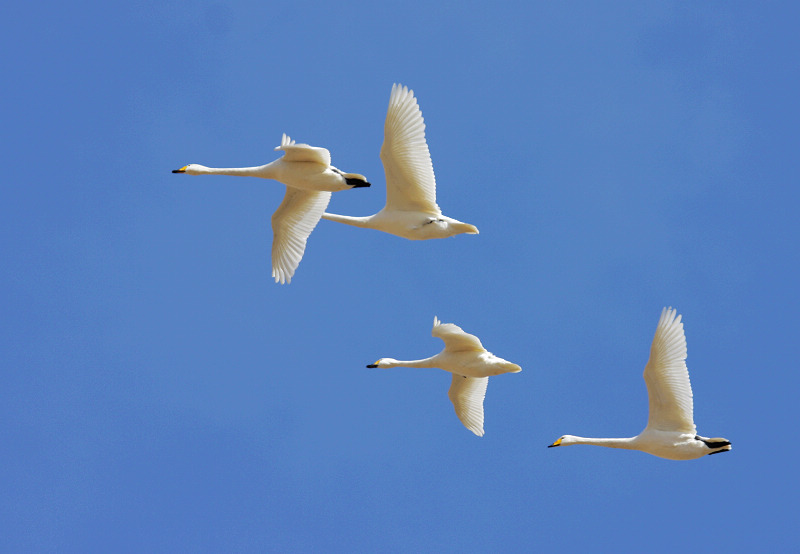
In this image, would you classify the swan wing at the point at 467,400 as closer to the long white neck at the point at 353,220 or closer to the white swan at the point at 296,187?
the long white neck at the point at 353,220

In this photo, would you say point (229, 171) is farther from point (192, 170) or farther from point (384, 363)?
point (384, 363)

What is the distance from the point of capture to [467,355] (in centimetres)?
3020

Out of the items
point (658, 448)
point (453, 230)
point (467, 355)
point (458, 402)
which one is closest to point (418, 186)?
point (453, 230)

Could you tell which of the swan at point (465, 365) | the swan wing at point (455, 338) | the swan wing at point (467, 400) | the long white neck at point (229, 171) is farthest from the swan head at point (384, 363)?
the long white neck at point (229, 171)

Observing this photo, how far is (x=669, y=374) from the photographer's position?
1155 inches

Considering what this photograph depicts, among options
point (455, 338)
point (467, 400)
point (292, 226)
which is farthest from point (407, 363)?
point (292, 226)

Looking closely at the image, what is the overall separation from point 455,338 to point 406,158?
434 centimetres

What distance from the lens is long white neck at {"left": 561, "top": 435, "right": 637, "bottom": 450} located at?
30375mm

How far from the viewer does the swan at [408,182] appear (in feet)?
94.0

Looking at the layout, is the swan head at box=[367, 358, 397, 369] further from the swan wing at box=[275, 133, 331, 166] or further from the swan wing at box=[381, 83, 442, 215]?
the swan wing at box=[275, 133, 331, 166]

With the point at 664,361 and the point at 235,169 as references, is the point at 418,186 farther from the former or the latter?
the point at 664,361

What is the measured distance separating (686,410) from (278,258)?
36.1 feet

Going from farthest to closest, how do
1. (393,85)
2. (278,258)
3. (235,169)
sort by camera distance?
1. (278,258)
2. (235,169)
3. (393,85)

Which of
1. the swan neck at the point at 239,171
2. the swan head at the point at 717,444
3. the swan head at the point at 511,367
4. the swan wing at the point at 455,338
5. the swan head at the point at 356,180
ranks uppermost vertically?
the swan neck at the point at 239,171
